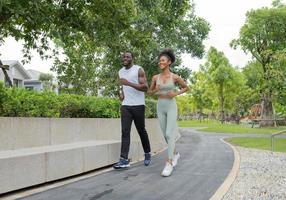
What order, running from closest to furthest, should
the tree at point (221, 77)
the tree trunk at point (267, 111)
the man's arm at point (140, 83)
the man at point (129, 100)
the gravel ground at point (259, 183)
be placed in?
the gravel ground at point (259, 183) < the man's arm at point (140, 83) < the man at point (129, 100) < the tree trunk at point (267, 111) < the tree at point (221, 77)

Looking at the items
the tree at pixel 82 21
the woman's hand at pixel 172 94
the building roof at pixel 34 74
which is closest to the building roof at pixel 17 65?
the building roof at pixel 34 74

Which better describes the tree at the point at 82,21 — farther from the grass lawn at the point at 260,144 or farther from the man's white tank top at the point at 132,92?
the grass lawn at the point at 260,144

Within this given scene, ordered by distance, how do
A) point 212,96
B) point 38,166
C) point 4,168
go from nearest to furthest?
point 4,168 → point 38,166 → point 212,96

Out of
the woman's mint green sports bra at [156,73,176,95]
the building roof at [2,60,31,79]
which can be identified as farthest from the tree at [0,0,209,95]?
the building roof at [2,60,31,79]

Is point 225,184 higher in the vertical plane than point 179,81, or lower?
lower

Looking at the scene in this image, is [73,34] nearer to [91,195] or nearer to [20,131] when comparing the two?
[20,131]

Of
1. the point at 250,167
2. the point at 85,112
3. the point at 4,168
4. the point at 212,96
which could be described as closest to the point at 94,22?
the point at 85,112

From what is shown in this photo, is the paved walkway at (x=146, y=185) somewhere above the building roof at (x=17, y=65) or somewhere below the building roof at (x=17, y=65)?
below

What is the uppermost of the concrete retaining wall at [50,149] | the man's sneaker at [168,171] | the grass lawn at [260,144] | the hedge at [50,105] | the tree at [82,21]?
the tree at [82,21]

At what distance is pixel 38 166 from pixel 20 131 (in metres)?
1.74

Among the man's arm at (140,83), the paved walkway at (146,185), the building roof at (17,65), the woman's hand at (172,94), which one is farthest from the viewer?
the building roof at (17,65)

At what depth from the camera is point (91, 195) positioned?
16.5 feet

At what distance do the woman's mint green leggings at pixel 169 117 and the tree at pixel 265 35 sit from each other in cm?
3484

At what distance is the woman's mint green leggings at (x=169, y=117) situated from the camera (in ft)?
21.9
